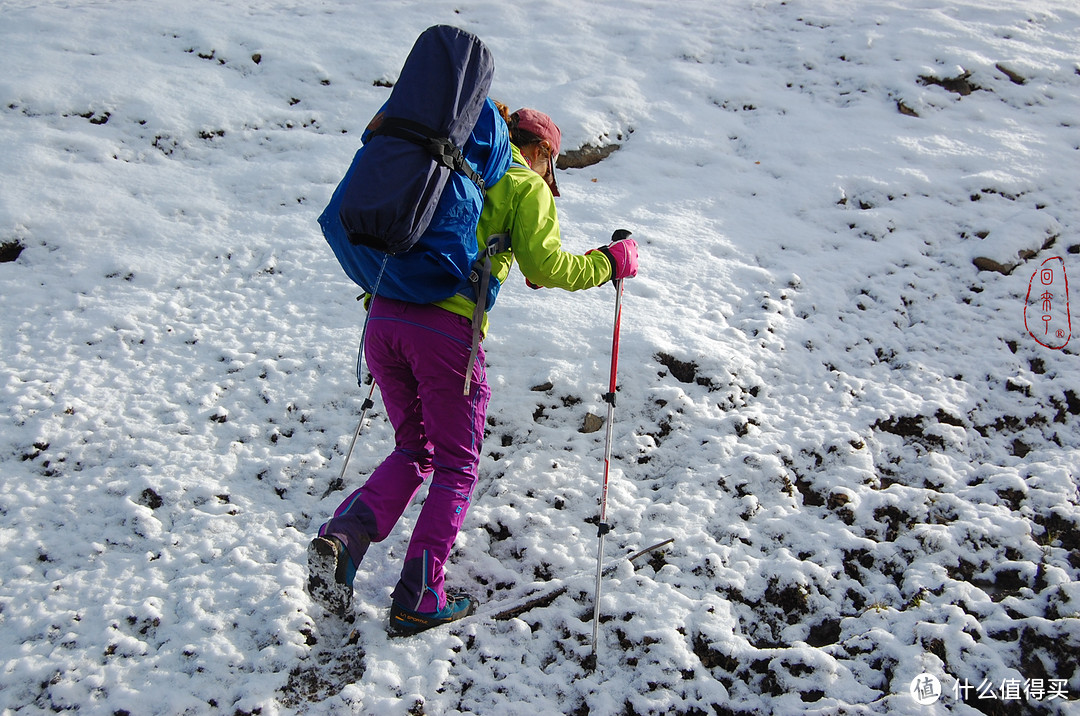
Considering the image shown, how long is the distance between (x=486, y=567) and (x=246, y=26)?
27.5ft

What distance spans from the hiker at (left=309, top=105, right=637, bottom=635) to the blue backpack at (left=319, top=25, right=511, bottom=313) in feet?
0.42

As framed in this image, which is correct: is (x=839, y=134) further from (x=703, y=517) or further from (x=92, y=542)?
(x=92, y=542)

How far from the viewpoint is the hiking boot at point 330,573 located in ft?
10.5

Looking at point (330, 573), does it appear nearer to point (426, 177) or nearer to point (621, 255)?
point (426, 177)

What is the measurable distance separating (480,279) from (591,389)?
2.01 meters

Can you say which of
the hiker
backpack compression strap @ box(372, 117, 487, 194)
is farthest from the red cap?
backpack compression strap @ box(372, 117, 487, 194)

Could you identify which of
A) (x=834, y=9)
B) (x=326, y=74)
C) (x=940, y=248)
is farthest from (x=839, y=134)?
(x=326, y=74)

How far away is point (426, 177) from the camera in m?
2.79

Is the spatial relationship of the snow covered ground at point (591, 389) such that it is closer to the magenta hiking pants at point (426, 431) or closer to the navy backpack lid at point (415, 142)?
the magenta hiking pants at point (426, 431)

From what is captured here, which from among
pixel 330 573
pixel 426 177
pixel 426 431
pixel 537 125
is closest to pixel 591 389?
pixel 426 431

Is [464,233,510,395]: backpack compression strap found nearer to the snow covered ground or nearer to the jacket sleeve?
the jacket sleeve

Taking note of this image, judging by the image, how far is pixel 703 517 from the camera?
4145 millimetres

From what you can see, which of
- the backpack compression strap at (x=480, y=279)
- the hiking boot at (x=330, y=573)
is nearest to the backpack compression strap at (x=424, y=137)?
the backpack compression strap at (x=480, y=279)

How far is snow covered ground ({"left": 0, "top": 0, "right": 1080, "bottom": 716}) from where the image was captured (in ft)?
10.8
